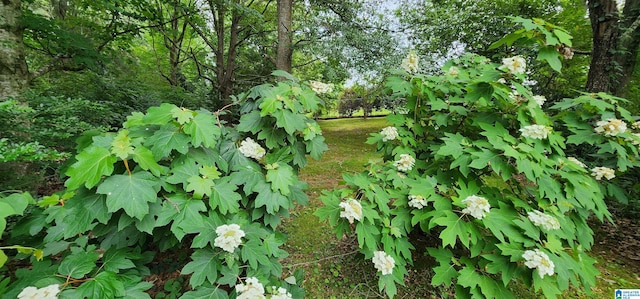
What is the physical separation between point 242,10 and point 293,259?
4.45 m

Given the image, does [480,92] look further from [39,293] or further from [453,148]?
[39,293]

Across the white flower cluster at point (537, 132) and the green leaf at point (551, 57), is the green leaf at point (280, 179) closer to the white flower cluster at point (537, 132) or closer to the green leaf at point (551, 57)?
the white flower cluster at point (537, 132)

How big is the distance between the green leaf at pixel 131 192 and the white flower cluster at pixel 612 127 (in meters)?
2.72

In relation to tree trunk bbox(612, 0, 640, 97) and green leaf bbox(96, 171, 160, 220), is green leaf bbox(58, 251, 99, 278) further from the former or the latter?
tree trunk bbox(612, 0, 640, 97)

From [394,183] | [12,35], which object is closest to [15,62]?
[12,35]

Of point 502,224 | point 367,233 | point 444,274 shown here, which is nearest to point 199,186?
point 367,233

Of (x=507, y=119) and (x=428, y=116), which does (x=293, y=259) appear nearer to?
(x=428, y=116)

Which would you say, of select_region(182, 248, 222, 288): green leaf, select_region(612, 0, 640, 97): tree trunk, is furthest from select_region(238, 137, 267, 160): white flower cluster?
select_region(612, 0, 640, 97): tree trunk

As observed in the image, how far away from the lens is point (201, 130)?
1238mm

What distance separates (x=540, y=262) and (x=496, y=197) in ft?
1.74

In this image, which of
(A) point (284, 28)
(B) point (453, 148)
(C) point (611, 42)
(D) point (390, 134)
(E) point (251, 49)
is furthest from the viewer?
(E) point (251, 49)

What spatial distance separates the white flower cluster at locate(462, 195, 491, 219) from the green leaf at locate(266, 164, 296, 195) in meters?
1.04

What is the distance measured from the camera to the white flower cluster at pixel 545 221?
1.29 m

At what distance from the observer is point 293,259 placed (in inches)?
87.5
